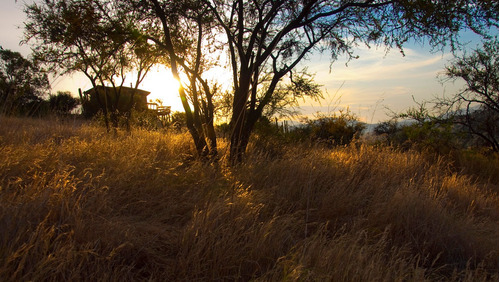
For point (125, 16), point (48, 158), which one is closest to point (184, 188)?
point (48, 158)

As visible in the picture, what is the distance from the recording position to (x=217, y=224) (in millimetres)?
2438

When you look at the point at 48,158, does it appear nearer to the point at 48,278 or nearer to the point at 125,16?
the point at 48,278

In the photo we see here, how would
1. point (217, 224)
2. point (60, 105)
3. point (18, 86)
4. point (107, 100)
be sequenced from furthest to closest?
point (107, 100) → point (60, 105) → point (18, 86) → point (217, 224)

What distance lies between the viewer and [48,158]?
3.41 m

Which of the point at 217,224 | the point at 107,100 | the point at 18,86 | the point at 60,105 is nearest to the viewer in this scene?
the point at 217,224

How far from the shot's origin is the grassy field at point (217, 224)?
197 cm

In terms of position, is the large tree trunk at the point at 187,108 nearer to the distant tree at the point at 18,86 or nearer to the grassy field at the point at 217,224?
the grassy field at the point at 217,224

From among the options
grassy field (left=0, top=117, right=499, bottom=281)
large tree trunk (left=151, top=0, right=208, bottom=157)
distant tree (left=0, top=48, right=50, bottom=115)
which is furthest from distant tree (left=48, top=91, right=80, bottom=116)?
large tree trunk (left=151, top=0, right=208, bottom=157)

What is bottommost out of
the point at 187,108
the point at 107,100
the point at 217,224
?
the point at 217,224

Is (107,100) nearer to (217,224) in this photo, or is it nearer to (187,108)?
(187,108)

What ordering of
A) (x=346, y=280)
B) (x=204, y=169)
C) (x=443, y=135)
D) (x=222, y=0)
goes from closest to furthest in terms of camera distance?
1. (x=346, y=280)
2. (x=204, y=169)
3. (x=222, y=0)
4. (x=443, y=135)

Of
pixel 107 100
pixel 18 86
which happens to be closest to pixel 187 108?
pixel 18 86

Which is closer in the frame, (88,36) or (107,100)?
(88,36)

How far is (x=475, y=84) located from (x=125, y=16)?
47.2 feet
